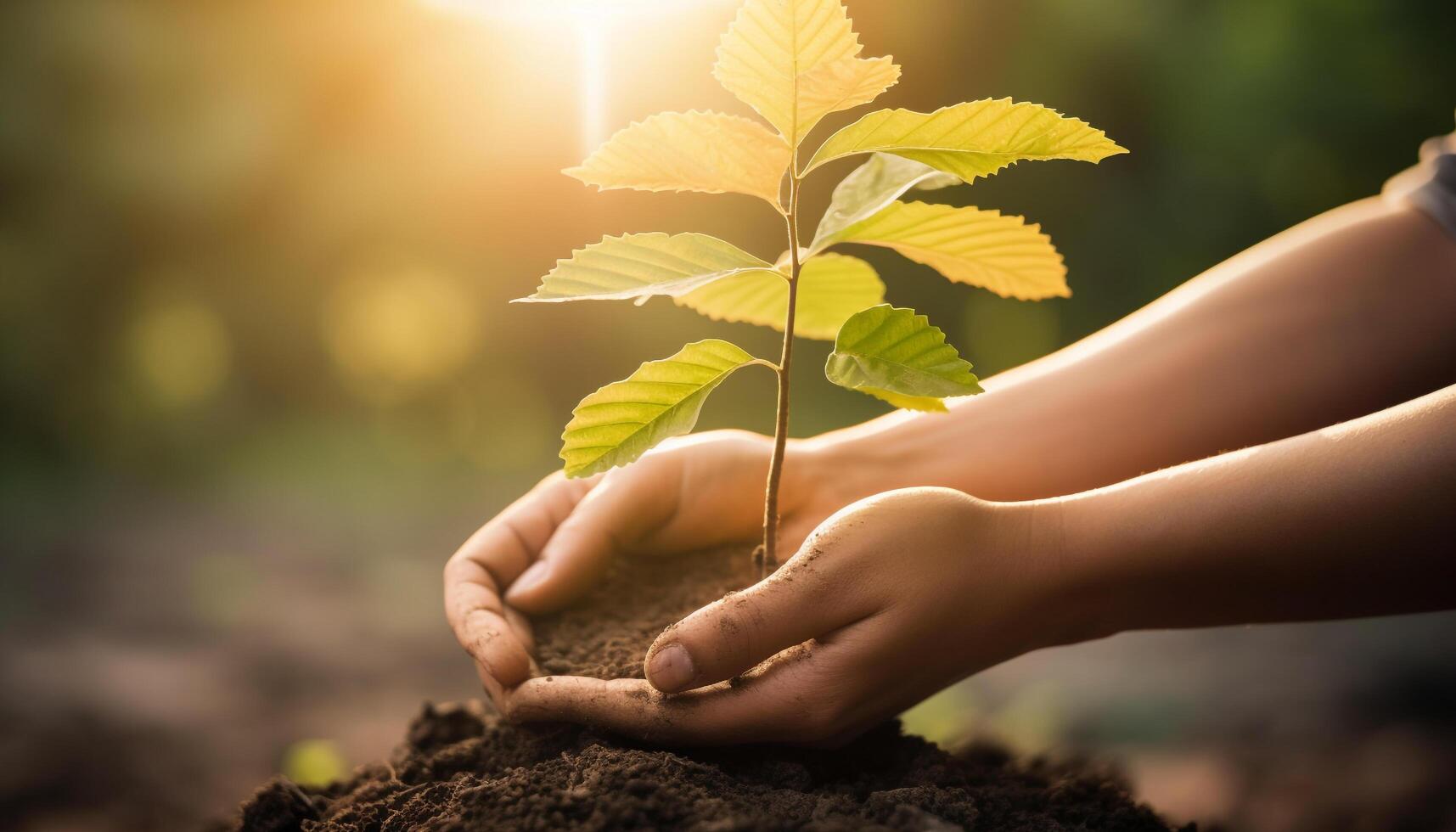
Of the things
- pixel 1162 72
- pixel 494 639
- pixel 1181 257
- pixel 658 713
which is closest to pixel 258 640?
pixel 494 639

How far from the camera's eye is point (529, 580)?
127 centimetres

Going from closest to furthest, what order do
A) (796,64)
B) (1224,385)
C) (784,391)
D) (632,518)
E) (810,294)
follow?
1. (796,64)
2. (784,391)
3. (810,294)
4. (632,518)
5. (1224,385)

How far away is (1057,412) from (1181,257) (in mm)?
2505

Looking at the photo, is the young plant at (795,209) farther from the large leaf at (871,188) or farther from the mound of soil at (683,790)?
the mound of soil at (683,790)

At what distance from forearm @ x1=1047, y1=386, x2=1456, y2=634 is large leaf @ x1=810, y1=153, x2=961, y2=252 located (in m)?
0.45

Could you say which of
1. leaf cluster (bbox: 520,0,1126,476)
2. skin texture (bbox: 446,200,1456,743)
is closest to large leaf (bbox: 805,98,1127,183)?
leaf cluster (bbox: 520,0,1126,476)

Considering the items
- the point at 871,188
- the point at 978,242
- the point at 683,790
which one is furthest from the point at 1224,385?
the point at 683,790

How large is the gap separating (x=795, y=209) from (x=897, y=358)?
21cm

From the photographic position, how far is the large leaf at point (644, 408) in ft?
3.08

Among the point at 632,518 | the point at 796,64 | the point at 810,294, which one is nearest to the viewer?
the point at 796,64

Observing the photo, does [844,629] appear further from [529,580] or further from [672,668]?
[529,580]

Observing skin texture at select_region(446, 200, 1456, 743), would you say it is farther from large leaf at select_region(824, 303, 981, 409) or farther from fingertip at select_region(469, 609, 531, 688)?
large leaf at select_region(824, 303, 981, 409)

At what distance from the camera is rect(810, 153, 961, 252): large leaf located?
103 cm

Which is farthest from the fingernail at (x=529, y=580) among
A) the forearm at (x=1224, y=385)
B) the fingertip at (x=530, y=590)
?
the forearm at (x=1224, y=385)
